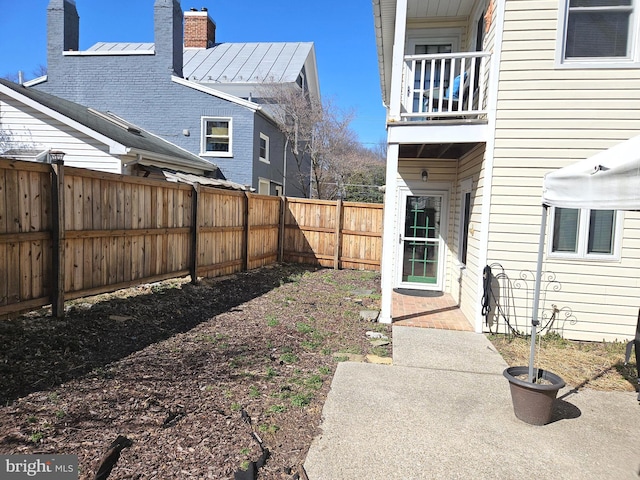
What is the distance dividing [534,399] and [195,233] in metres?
6.17

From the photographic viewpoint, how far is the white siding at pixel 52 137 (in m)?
10.0

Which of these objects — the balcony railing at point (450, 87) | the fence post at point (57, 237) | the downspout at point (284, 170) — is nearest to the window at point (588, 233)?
the balcony railing at point (450, 87)

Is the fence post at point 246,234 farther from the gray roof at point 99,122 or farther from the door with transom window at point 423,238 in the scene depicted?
the door with transom window at point 423,238

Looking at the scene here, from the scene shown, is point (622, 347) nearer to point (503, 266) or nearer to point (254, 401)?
point (503, 266)

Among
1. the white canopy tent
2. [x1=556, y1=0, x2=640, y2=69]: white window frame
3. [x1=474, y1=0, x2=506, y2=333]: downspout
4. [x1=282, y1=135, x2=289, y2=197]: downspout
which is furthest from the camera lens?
[x1=282, y1=135, x2=289, y2=197]: downspout

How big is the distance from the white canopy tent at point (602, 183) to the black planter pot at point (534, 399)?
0.16m

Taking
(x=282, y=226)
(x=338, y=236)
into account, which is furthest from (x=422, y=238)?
(x=282, y=226)

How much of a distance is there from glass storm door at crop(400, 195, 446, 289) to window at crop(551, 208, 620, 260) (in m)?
2.81

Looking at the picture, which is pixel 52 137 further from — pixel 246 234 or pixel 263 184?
pixel 263 184

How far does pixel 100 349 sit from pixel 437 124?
5.06 metres

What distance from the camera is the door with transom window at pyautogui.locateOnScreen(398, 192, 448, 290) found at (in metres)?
8.23

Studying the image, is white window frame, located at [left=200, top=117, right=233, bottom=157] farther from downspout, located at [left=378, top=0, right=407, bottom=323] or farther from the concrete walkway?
the concrete walkway

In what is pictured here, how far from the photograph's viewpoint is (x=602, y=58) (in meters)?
5.33

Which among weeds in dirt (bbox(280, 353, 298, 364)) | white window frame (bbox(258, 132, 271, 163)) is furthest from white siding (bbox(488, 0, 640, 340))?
white window frame (bbox(258, 132, 271, 163))
